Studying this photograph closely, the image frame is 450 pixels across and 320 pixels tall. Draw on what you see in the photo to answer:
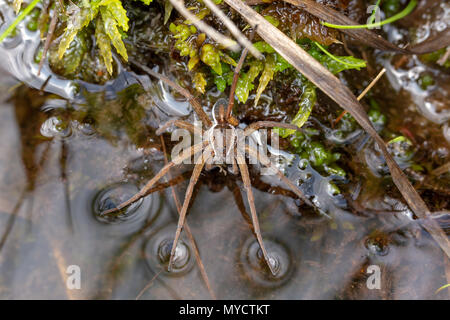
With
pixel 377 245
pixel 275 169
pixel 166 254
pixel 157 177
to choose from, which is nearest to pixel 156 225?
pixel 166 254

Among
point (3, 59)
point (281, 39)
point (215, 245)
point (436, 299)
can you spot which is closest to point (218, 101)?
point (281, 39)

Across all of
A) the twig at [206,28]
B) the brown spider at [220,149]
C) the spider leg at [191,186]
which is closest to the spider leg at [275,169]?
the brown spider at [220,149]

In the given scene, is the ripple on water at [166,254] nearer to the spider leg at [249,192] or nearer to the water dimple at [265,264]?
the water dimple at [265,264]

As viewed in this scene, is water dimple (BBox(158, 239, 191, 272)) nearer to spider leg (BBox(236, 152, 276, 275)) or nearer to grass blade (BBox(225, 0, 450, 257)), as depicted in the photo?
spider leg (BBox(236, 152, 276, 275))

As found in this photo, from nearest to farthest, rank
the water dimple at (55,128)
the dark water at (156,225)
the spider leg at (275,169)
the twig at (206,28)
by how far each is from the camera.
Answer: the twig at (206,28) < the spider leg at (275,169) < the dark water at (156,225) < the water dimple at (55,128)

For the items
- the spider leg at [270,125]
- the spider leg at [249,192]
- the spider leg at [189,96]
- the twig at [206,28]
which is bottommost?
the spider leg at [249,192]

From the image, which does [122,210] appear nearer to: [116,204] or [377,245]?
[116,204]

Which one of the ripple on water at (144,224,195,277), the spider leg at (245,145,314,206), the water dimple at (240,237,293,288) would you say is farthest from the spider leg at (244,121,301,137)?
the ripple on water at (144,224,195,277)

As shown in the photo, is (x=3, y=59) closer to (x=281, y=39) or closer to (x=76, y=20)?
(x=76, y=20)
